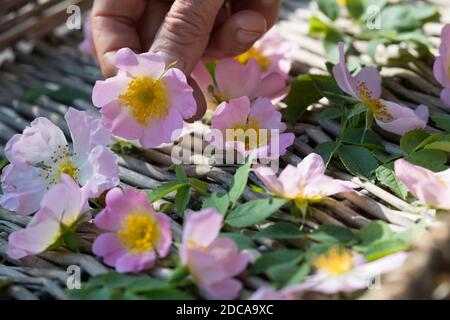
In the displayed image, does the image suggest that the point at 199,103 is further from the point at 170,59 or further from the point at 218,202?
the point at 218,202

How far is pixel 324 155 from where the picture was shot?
726 mm

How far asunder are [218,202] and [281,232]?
0.07m

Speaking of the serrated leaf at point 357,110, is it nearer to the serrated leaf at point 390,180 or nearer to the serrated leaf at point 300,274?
the serrated leaf at point 390,180

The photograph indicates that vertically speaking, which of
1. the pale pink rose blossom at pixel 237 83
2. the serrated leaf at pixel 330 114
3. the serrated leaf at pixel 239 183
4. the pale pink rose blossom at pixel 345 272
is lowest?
the pale pink rose blossom at pixel 345 272

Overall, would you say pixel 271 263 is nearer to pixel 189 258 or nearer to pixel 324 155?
pixel 189 258

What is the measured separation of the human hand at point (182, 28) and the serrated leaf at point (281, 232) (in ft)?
0.69

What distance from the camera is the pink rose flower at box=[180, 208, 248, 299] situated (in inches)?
21.5

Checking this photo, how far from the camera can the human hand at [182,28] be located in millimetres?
755

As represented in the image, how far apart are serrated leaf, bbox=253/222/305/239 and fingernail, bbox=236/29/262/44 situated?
29 centimetres

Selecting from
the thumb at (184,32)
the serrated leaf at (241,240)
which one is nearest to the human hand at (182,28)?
the thumb at (184,32)

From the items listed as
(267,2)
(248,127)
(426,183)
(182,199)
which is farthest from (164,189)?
(267,2)

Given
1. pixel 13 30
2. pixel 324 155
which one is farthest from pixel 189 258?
pixel 13 30

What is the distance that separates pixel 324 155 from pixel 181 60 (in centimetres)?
17
